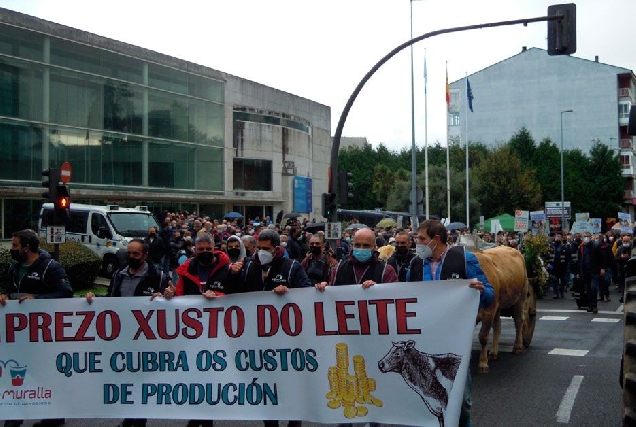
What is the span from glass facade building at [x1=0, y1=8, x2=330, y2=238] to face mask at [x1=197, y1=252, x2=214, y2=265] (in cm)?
2397

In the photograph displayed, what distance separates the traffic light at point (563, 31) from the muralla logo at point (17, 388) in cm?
1162

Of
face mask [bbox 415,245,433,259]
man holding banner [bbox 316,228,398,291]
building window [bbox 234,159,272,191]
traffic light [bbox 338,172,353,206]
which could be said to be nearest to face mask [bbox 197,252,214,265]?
man holding banner [bbox 316,228,398,291]

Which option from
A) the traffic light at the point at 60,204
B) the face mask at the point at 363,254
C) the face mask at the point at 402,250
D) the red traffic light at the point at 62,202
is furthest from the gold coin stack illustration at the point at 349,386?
the red traffic light at the point at 62,202

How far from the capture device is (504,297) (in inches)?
427

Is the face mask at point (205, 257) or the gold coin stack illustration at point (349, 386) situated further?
the face mask at point (205, 257)

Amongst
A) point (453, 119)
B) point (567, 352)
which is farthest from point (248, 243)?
point (453, 119)

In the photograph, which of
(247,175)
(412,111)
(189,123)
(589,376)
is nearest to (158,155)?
(189,123)

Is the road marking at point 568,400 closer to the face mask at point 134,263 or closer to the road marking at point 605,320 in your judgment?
the face mask at point 134,263

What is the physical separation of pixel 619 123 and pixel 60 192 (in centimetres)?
6708

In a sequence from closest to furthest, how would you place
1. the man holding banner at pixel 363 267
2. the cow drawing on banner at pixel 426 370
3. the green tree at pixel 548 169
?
the cow drawing on banner at pixel 426 370 < the man holding banner at pixel 363 267 < the green tree at pixel 548 169

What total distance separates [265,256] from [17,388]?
8.02 ft

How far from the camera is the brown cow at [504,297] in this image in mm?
10133

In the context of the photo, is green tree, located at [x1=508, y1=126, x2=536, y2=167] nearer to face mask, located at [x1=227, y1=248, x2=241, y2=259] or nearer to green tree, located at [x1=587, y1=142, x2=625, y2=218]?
green tree, located at [x1=587, y1=142, x2=625, y2=218]

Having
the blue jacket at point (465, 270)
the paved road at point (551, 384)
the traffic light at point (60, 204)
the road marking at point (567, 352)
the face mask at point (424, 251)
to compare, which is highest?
the traffic light at point (60, 204)
